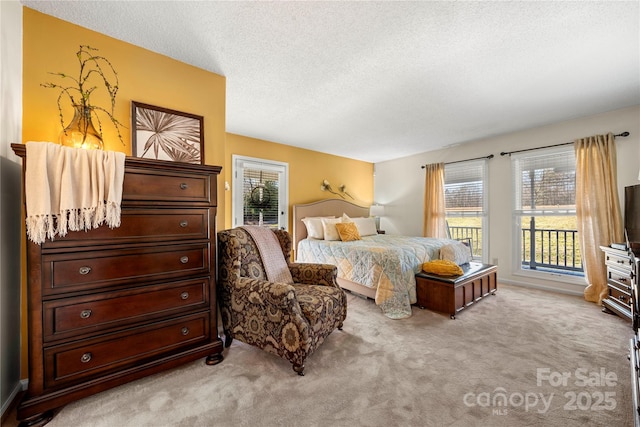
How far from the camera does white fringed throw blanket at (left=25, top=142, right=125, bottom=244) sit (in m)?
1.22

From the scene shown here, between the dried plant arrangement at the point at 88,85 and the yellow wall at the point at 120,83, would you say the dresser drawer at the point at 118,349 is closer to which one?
the yellow wall at the point at 120,83

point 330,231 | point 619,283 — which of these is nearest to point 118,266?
point 330,231

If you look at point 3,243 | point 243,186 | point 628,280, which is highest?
point 243,186

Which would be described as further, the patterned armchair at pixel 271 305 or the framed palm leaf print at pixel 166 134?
the framed palm leaf print at pixel 166 134

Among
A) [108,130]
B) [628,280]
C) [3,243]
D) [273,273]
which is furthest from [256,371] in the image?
[628,280]

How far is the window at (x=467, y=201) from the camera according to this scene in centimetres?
438

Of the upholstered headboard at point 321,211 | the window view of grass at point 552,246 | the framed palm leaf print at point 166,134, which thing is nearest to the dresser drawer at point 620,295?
the window view of grass at point 552,246

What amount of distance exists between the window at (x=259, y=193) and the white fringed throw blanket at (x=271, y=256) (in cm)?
179

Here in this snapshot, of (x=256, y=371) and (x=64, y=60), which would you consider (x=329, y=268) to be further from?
(x=64, y=60)

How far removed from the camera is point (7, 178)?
1.46m

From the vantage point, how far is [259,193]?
430 centimetres

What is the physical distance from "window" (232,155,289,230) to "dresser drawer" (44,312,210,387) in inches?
94.8

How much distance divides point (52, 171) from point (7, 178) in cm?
51

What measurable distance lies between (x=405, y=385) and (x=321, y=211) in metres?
3.59
